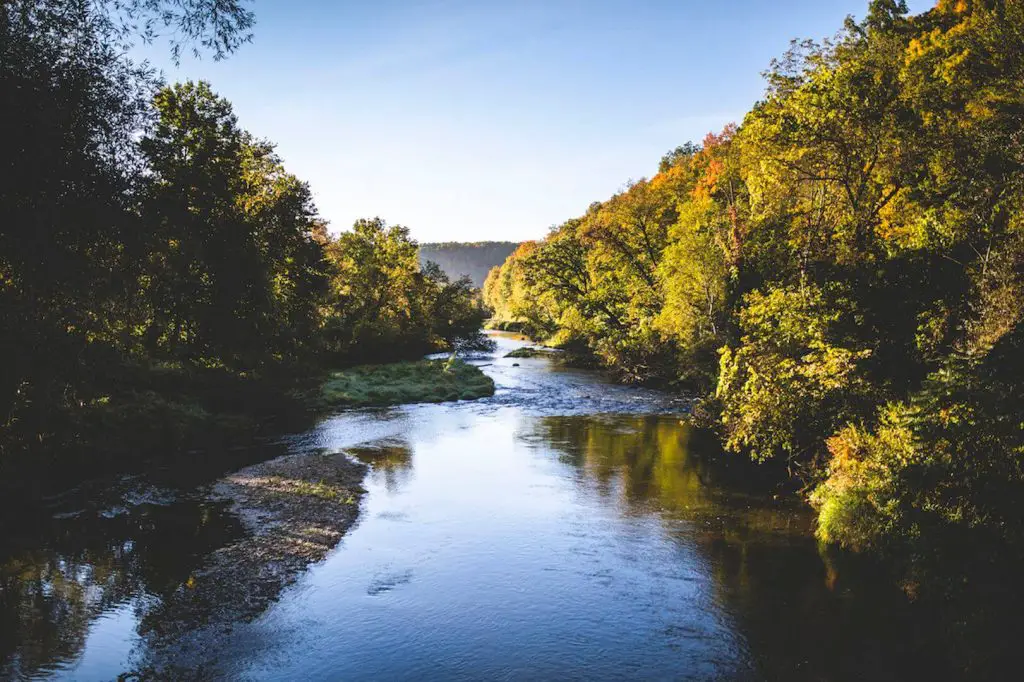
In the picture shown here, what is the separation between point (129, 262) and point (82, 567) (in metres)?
6.77

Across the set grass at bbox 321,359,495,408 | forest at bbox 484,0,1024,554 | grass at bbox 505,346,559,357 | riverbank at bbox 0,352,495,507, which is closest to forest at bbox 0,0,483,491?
riverbank at bbox 0,352,495,507

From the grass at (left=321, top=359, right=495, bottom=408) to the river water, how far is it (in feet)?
53.4

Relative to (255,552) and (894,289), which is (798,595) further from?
(255,552)

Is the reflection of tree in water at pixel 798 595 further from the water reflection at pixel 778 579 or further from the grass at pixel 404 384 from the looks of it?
the grass at pixel 404 384

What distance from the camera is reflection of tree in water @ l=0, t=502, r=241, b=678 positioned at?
10.0 m

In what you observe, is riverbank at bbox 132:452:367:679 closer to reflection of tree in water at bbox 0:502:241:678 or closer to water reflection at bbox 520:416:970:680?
reflection of tree in water at bbox 0:502:241:678

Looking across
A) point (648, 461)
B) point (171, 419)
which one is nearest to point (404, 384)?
point (171, 419)

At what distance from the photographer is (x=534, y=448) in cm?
2611

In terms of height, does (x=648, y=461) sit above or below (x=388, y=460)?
above

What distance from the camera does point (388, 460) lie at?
2375cm

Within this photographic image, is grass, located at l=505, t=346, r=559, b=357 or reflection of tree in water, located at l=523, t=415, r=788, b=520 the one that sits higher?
grass, located at l=505, t=346, r=559, b=357

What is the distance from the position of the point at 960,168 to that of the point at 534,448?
17832 millimetres

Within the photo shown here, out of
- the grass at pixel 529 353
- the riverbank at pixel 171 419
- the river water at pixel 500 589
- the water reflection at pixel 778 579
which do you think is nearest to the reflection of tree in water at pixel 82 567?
the river water at pixel 500 589

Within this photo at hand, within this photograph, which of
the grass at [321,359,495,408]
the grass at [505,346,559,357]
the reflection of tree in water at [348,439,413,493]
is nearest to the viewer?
the reflection of tree in water at [348,439,413,493]
